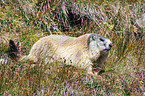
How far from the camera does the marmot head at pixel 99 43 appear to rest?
3.54 meters

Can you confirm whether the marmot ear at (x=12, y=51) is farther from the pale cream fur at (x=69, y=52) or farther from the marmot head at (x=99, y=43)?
the marmot head at (x=99, y=43)

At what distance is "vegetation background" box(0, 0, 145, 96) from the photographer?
9.96 feet

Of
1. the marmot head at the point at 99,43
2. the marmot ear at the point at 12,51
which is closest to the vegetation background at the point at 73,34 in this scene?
the marmot ear at the point at 12,51

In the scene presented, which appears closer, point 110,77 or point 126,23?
point 110,77

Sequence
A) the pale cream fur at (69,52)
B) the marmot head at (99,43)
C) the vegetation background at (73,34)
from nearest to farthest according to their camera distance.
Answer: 1. the vegetation background at (73,34)
2. the marmot head at (99,43)
3. the pale cream fur at (69,52)

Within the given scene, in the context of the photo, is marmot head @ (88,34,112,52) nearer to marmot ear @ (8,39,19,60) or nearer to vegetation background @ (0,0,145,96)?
vegetation background @ (0,0,145,96)

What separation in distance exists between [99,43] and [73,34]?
5.21 ft

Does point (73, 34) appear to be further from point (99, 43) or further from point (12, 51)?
point (12, 51)

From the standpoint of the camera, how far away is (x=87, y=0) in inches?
217

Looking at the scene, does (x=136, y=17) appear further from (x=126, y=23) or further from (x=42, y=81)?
(x=42, y=81)

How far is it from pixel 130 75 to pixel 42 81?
5.61 feet

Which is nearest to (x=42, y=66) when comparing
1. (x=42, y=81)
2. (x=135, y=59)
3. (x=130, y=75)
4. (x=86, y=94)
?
(x=42, y=81)

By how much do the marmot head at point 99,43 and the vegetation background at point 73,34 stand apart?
1.63 feet

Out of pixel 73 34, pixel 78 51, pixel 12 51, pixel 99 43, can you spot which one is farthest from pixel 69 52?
pixel 73 34
